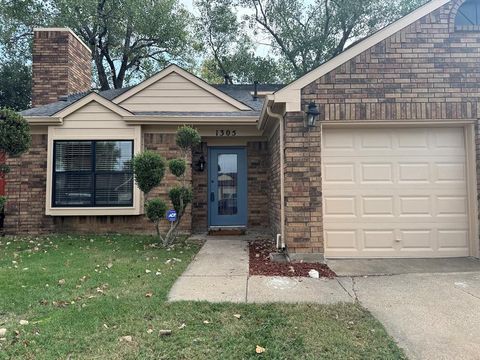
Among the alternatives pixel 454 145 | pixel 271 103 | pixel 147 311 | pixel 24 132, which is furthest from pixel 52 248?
pixel 454 145

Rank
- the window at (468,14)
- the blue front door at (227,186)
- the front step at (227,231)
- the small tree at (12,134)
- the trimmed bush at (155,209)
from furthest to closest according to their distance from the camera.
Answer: the blue front door at (227,186), the front step at (227,231), the trimmed bush at (155,209), the small tree at (12,134), the window at (468,14)

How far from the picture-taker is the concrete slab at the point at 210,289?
3.81m

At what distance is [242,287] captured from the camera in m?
4.20

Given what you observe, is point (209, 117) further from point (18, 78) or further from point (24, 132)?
point (18, 78)

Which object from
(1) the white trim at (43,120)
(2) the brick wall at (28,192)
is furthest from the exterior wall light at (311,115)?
(2) the brick wall at (28,192)

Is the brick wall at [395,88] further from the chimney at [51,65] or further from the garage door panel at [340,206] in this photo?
the chimney at [51,65]

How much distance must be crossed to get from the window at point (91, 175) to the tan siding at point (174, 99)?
4.68ft

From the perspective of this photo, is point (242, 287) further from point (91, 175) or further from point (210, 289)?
point (91, 175)

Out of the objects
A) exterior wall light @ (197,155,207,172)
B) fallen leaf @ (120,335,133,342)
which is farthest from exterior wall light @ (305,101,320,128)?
fallen leaf @ (120,335,133,342)

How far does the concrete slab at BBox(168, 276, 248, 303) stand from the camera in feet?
12.5

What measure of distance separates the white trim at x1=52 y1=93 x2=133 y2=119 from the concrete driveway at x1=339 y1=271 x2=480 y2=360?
6123mm

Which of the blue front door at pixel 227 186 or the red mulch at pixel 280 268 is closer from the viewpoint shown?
the red mulch at pixel 280 268

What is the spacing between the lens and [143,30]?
19188mm

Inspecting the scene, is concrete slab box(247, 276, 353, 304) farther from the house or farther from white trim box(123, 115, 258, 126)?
white trim box(123, 115, 258, 126)
